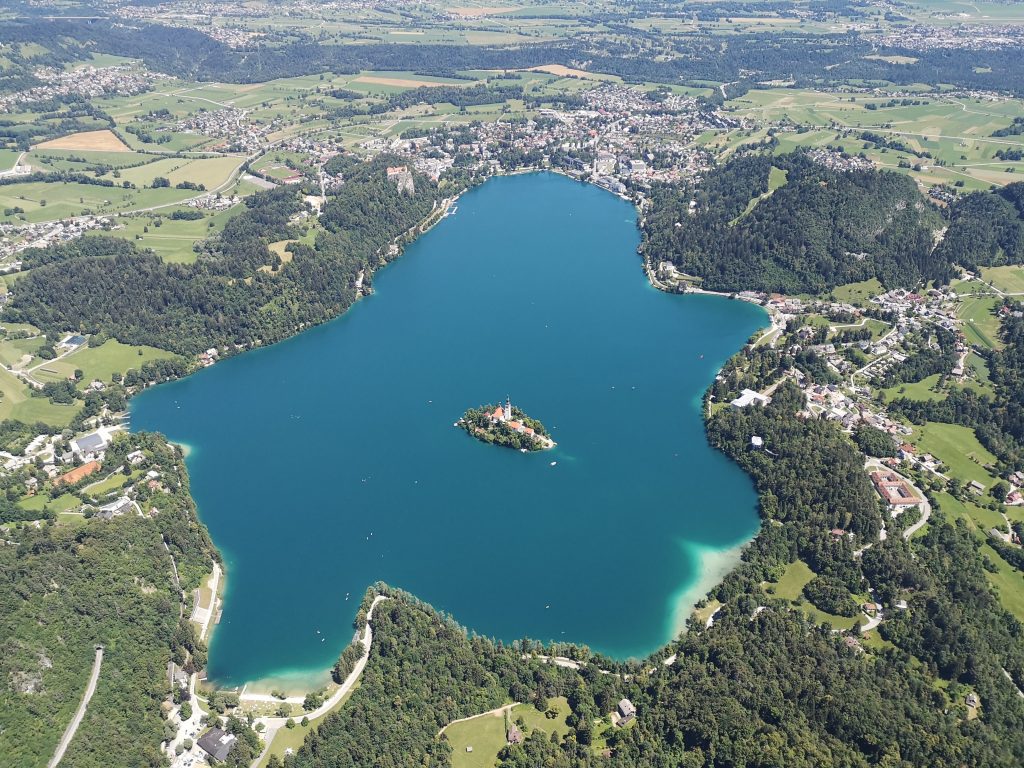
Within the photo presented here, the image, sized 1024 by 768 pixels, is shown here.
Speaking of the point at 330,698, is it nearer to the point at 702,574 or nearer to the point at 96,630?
the point at 96,630

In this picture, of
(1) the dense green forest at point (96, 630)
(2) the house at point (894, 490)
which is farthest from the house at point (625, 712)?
(2) the house at point (894, 490)

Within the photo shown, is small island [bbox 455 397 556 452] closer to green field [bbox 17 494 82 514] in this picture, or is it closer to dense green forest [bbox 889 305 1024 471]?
green field [bbox 17 494 82 514]

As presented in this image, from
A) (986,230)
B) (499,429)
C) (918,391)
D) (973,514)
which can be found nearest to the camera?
(973,514)

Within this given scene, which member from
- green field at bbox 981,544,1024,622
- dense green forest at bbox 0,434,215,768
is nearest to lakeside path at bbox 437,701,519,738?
dense green forest at bbox 0,434,215,768

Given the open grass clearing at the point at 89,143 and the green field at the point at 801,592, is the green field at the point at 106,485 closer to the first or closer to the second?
the green field at the point at 801,592

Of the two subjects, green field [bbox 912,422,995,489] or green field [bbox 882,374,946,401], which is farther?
green field [bbox 882,374,946,401]

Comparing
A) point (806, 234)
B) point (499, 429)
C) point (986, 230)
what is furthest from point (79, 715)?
point (986, 230)
